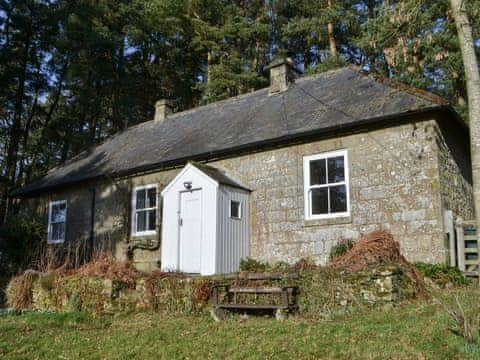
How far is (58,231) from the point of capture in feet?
66.6

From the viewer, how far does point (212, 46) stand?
101ft

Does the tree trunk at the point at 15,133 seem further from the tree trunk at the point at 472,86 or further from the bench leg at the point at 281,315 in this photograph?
the tree trunk at the point at 472,86

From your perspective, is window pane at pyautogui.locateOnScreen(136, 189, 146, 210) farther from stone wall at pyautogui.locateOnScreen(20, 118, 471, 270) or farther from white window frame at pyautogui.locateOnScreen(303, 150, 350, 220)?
white window frame at pyautogui.locateOnScreen(303, 150, 350, 220)

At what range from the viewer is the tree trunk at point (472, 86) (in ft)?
24.2

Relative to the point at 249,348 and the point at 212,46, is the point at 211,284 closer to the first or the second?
the point at 249,348

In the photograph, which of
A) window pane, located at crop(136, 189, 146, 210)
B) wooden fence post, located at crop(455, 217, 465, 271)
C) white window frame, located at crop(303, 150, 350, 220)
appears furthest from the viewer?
window pane, located at crop(136, 189, 146, 210)

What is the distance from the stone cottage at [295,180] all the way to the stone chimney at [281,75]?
2.0 inches

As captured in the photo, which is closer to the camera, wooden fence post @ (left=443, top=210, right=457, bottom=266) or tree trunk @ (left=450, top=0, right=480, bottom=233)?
tree trunk @ (left=450, top=0, right=480, bottom=233)

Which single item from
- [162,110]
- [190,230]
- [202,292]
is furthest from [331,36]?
[202,292]

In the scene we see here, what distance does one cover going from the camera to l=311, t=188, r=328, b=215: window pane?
42.8 ft

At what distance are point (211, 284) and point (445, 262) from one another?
526cm

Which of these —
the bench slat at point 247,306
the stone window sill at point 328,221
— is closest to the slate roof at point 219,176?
the stone window sill at point 328,221

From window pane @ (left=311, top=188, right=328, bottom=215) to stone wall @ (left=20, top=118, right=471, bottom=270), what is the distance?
0.32 meters

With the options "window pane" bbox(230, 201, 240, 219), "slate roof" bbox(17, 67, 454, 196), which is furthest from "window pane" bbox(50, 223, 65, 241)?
"window pane" bbox(230, 201, 240, 219)
